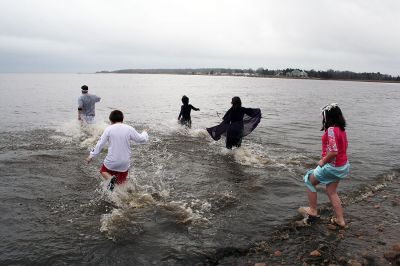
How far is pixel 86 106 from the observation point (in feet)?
A: 49.1

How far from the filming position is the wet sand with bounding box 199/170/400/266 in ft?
18.3

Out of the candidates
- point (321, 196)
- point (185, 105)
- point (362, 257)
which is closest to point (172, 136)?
point (185, 105)

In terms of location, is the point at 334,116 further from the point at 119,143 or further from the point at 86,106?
the point at 86,106

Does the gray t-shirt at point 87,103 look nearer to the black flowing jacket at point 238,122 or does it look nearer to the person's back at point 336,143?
the black flowing jacket at point 238,122

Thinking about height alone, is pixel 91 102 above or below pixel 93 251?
above

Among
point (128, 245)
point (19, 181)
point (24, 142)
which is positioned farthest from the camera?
point (24, 142)

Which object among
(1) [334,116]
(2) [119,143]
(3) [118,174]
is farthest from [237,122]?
(1) [334,116]

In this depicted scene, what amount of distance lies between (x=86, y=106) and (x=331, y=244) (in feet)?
38.8

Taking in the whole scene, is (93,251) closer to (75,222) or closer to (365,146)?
(75,222)

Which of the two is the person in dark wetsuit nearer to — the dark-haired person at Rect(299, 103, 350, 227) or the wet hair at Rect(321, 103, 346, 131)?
the dark-haired person at Rect(299, 103, 350, 227)

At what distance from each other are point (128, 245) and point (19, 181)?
5045mm

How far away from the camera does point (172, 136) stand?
16.7m

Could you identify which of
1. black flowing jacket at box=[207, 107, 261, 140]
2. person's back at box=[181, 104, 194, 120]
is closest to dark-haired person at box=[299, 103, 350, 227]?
black flowing jacket at box=[207, 107, 261, 140]

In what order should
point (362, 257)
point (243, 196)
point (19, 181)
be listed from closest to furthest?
point (362, 257), point (243, 196), point (19, 181)
